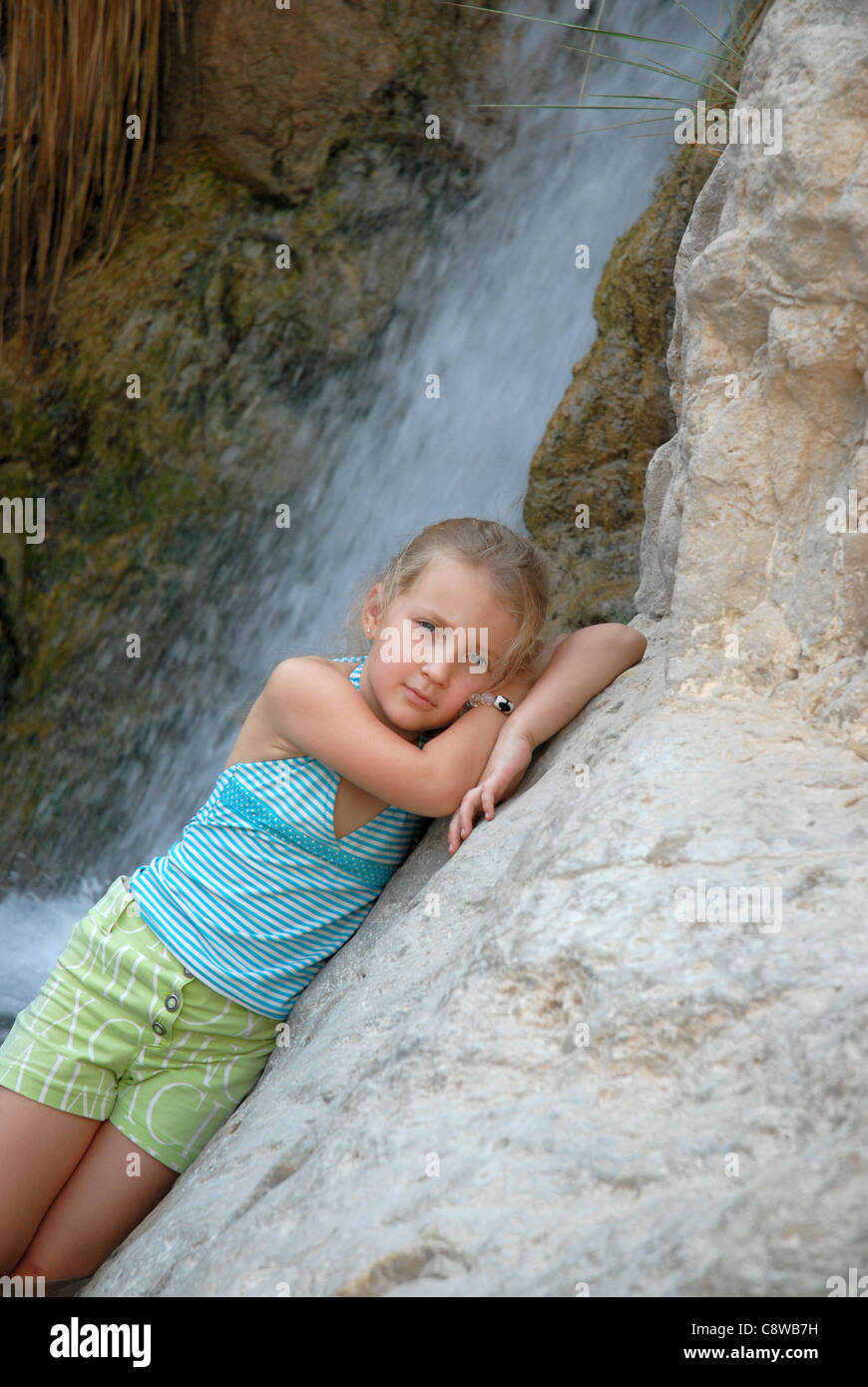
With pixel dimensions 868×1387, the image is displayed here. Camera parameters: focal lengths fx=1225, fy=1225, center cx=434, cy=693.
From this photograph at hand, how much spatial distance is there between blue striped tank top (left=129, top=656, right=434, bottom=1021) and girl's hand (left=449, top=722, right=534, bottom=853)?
239mm

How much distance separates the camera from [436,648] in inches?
86.8

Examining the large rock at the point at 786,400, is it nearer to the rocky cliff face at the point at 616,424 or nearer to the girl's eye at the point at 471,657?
the girl's eye at the point at 471,657

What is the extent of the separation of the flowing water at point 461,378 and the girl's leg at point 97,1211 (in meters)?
2.27

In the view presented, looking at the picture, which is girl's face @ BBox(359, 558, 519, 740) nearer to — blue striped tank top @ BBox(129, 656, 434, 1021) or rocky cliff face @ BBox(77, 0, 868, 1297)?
blue striped tank top @ BBox(129, 656, 434, 1021)

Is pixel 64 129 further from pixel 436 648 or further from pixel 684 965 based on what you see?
pixel 684 965

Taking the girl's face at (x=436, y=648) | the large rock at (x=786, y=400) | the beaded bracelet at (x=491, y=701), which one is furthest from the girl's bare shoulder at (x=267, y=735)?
the large rock at (x=786, y=400)

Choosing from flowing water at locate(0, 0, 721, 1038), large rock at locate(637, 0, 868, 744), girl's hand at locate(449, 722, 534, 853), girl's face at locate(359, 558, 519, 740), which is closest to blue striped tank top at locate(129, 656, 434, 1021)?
girl's face at locate(359, 558, 519, 740)

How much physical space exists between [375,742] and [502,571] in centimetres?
42

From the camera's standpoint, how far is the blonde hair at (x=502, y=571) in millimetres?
2260

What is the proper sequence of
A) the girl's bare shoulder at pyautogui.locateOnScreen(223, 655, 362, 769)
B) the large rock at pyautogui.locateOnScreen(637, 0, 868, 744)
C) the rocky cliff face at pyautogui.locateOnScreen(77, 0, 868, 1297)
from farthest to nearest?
the girl's bare shoulder at pyautogui.locateOnScreen(223, 655, 362, 769) → the large rock at pyautogui.locateOnScreen(637, 0, 868, 744) → the rocky cliff face at pyautogui.locateOnScreen(77, 0, 868, 1297)

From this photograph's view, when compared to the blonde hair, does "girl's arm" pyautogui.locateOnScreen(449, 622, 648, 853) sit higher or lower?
lower

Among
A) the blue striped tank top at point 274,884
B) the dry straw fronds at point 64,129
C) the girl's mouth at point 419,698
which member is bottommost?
the blue striped tank top at point 274,884

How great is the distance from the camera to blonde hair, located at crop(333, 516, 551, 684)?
226 centimetres

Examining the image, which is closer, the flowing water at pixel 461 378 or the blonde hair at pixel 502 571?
the blonde hair at pixel 502 571
